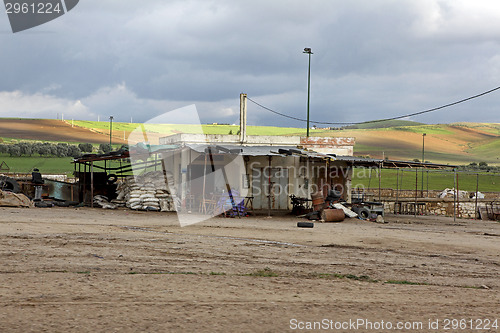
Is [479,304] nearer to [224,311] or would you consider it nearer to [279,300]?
[279,300]

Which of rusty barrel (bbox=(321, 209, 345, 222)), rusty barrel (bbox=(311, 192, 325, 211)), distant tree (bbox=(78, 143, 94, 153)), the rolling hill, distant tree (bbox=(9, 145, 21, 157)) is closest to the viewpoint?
rusty barrel (bbox=(321, 209, 345, 222))

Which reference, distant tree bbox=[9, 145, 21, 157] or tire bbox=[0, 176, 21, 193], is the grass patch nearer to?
tire bbox=[0, 176, 21, 193]

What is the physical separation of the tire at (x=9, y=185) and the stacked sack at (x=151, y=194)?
20.4ft

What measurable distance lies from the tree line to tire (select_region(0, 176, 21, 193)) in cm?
4373

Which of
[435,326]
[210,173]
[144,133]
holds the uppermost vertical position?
[144,133]

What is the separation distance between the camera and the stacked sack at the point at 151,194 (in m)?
25.5

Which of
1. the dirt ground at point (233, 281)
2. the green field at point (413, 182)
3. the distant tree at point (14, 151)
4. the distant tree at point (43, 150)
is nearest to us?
the dirt ground at point (233, 281)

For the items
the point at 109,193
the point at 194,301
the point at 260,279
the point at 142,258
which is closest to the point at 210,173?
the point at 109,193

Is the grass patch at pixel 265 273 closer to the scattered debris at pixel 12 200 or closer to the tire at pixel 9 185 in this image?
the scattered debris at pixel 12 200

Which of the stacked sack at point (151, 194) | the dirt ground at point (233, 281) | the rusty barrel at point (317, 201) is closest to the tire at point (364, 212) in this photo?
the rusty barrel at point (317, 201)

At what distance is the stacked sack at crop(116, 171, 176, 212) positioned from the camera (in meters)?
25.5

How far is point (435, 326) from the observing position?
6652mm

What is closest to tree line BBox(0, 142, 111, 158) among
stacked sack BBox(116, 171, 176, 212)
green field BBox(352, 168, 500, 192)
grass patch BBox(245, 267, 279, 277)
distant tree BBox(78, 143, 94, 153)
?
distant tree BBox(78, 143, 94, 153)

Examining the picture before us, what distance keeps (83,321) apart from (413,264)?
7.45 meters
